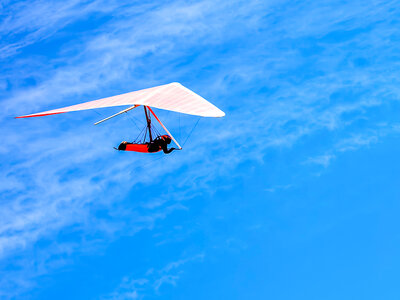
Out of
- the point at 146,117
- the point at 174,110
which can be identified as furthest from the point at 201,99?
the point at 146,117

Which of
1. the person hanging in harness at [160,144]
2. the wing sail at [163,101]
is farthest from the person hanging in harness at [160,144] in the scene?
the wing sail at [163,101]

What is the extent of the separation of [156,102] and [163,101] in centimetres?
48

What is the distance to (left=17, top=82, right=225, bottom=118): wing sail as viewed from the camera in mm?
40844

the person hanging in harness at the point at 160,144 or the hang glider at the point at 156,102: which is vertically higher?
the hang glider at the point at 156,102

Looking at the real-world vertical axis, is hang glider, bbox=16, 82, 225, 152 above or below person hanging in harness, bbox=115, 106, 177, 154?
above

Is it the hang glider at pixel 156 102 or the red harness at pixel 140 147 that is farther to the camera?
the red harness at pixel 140 147

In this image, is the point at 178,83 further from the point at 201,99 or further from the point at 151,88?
the point at 201,99

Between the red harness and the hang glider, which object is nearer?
the hang glider

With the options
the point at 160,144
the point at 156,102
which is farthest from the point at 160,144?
the point at 156,102

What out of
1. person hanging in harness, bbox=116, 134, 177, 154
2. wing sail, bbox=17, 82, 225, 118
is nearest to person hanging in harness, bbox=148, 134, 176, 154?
person hanging in harness, bbox=116, 134, 177, 154

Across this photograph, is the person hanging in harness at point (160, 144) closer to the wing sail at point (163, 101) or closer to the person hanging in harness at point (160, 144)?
the person hanging in harness at point (160, 144)

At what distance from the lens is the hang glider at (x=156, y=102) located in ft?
136

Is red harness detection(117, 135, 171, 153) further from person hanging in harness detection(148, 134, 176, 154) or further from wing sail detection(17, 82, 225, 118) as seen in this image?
wing sail detection(17, 82, 225, 118)

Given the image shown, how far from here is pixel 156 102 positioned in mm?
43312
